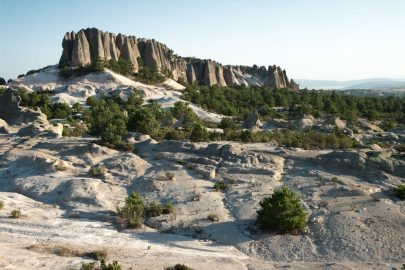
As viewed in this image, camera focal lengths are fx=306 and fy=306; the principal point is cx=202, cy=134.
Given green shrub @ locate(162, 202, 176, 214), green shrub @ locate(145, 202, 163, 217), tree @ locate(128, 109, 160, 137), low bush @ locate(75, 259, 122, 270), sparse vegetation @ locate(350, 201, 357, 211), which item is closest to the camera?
low bush @ locate(75, 259, 122, 270)

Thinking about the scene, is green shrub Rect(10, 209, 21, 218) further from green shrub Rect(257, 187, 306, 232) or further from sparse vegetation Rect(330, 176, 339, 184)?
sparse vegetation Rect(330, 176, 339, 184)

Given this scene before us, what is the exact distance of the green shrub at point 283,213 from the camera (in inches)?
455

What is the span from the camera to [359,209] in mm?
13031

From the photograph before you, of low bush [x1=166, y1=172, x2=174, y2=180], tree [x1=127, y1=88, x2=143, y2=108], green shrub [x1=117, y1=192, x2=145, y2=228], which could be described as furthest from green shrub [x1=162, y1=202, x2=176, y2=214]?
tree [x1=127, y1=88, x2=143, y2=108]

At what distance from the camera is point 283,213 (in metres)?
11.7

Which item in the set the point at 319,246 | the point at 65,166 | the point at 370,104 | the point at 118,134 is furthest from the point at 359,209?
the point at 370,104

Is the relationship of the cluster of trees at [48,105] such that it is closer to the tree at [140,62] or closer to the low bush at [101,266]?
the tree at [140,62]

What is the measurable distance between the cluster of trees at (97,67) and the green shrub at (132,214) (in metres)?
56.0

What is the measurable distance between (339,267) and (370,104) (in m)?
71.7

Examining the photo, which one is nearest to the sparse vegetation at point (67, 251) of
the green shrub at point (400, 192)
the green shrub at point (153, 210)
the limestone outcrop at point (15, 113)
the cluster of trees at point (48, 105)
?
the green shrub at point (153, 210)

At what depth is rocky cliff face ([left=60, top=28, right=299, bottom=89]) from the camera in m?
69.5

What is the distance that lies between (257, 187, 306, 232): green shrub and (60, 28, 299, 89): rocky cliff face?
65243 millimetres

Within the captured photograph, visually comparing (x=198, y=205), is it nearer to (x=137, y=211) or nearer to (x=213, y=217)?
(x=213, y=217)

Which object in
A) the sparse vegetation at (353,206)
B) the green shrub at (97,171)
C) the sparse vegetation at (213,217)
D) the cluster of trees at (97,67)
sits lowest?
the sparse vegetation at (213,217)
